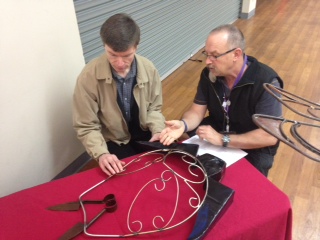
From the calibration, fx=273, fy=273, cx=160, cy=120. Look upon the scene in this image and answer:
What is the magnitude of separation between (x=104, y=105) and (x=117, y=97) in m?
0.09

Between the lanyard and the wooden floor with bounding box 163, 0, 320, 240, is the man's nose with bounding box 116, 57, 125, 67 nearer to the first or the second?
the lanyard

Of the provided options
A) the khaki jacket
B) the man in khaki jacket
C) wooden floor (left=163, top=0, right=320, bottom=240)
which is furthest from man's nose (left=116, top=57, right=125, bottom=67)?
wooden floor (left=163, top=0, right=320, bottom=240)

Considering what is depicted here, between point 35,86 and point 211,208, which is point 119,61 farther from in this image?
point 211,208

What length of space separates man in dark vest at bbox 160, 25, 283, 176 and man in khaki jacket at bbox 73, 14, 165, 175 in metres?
0.27

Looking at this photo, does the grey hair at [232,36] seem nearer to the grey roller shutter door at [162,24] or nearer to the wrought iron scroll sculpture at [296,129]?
the wrought iron scroll sculpture at [296,129]

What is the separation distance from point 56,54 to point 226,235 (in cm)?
136

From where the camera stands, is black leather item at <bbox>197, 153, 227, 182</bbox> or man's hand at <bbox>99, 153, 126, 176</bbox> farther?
man's hand at <bbox>99, 153, 126, 176</bbox>

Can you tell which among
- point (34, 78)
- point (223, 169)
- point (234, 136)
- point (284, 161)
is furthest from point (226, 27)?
point (284, 161)

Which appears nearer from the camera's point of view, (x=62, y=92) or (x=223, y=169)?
(x=223, y=169)

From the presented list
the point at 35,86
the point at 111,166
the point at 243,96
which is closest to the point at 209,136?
the point at 243,96

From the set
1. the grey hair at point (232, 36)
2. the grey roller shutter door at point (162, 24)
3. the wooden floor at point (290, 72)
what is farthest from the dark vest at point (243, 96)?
the grey roller shutter door at point (162, 24)

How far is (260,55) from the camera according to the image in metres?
4.05

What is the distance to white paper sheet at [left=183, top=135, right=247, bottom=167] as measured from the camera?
45.2 inches

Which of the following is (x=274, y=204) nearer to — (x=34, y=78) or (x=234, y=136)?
(x=234, y=136)
